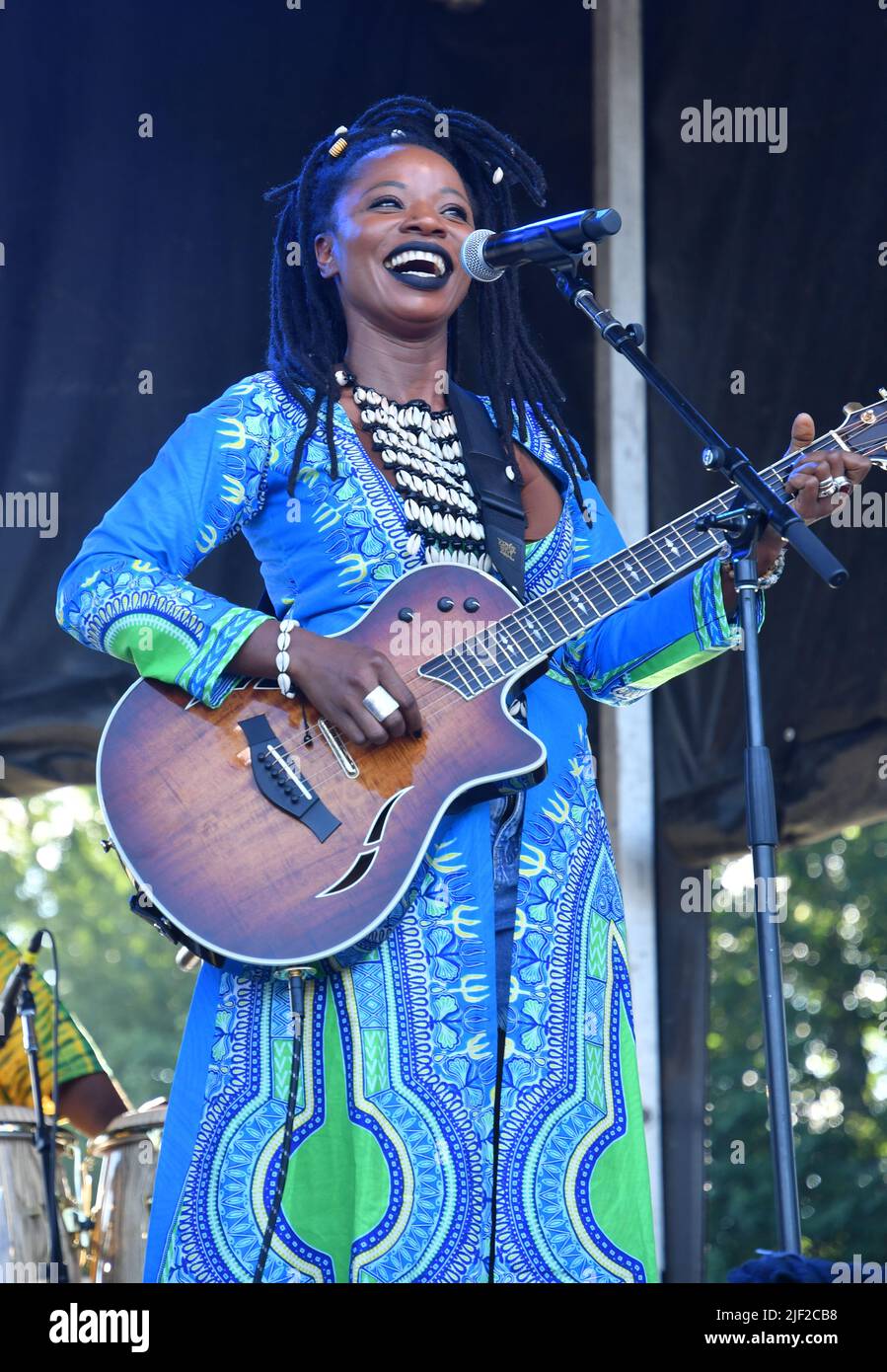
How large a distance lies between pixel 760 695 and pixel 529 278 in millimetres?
2410

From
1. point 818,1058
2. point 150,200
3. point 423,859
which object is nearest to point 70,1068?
point 423,859

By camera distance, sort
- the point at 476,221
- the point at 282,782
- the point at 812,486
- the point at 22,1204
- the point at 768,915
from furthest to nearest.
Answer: the point at 22,1204 < the point at 476,221 < the point at 812,486 < the point at 282,782 < the point at 768,915

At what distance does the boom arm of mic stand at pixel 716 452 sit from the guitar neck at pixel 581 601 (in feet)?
0.38

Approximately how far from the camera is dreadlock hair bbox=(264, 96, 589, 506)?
3254 mm

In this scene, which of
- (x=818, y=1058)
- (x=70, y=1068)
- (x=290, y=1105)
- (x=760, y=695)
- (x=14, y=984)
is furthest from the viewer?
(x=818, y=1058)

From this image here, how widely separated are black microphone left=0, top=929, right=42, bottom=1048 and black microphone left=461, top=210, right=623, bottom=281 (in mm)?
1891

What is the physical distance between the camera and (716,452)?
2.70 m

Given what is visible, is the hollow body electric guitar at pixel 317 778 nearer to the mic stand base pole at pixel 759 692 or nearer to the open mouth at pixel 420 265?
the mic stand base pole at pixel 759 692

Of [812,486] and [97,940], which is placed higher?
[97,940]

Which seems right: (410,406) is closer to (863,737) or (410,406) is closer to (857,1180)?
(863,737)

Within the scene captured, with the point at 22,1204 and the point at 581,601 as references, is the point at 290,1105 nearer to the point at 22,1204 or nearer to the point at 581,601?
the point at 581,601

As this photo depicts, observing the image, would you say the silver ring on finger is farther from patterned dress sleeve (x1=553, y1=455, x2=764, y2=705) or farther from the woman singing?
patterned dress sleeve (x1=553, y1=455, x2=764, y2=705)

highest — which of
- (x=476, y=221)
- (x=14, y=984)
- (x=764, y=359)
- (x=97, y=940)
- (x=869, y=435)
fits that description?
(x=97, y=940)

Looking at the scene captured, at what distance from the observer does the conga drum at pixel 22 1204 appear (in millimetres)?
3695
